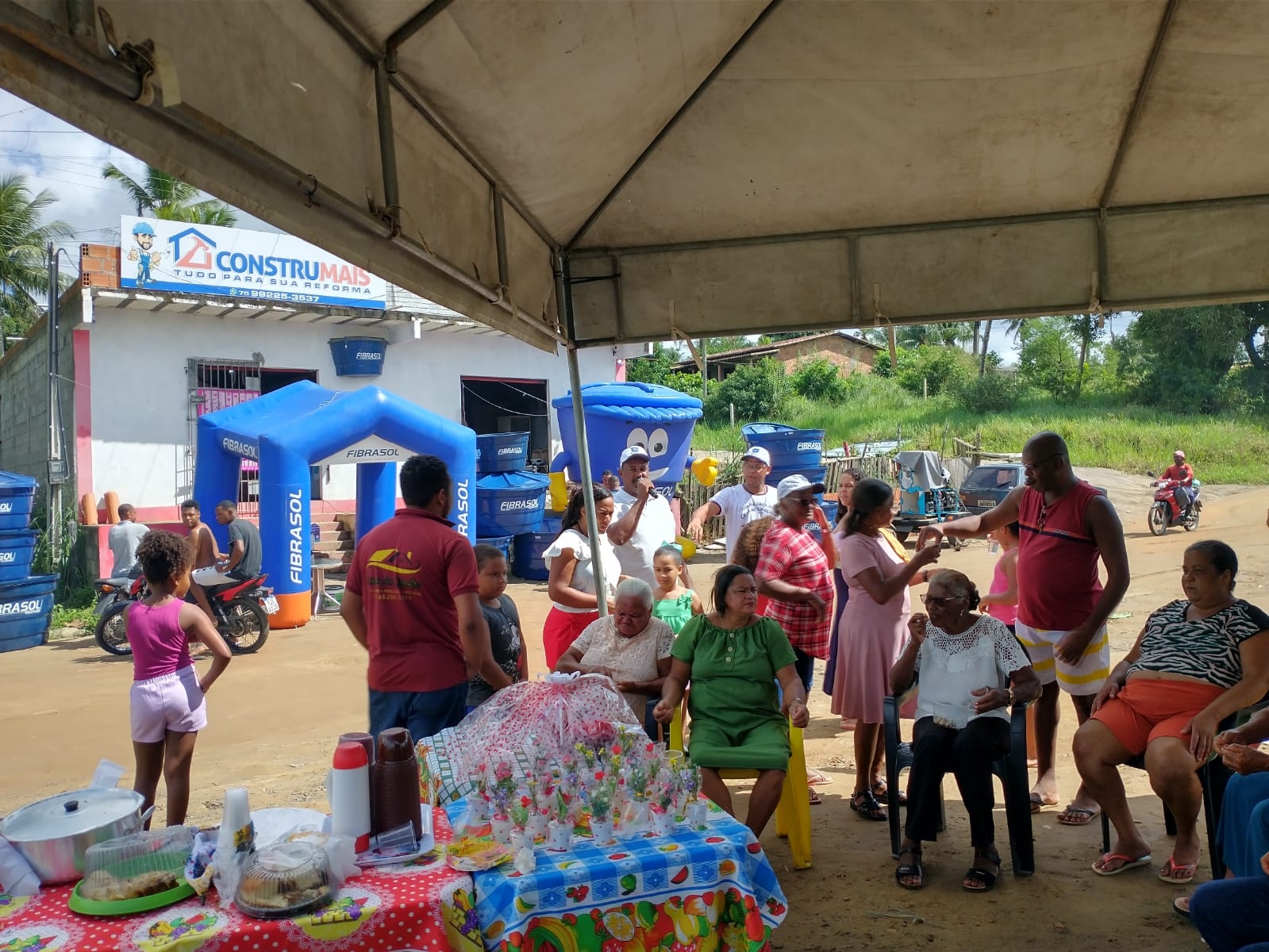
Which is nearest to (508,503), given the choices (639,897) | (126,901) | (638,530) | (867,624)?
(638,530)

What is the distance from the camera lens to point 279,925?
2174mm

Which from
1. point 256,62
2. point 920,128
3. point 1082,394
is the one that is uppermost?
point 1082,394

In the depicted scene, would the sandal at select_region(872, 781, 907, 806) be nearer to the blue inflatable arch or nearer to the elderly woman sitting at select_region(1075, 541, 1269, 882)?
the elderly woman sitting at select_region(1075, 541, 1269, 882)

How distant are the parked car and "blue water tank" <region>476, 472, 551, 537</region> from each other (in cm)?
747

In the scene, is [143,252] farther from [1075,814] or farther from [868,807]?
[1075,814]

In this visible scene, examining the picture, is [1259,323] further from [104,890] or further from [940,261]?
[104,890]

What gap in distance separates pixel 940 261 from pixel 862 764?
92.1 inches

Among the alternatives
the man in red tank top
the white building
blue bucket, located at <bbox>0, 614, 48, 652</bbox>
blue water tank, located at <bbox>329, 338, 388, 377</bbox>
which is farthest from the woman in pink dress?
blue water tank, located at <bbox>329, 338, 388, 377</bbox>

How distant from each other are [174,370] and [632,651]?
1309 cm

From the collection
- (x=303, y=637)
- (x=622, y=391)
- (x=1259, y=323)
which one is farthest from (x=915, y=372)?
(x=303, y=637)

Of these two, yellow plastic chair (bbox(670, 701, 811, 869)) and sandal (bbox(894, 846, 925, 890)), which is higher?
yellow plastic chair (bbox(670, 701, 811, 869))

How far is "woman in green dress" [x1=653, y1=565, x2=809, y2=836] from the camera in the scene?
13.1 feet

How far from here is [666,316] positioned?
460cm

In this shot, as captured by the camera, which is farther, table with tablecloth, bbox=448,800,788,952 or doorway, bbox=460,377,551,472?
doorway, bbox=460,377,551,472
